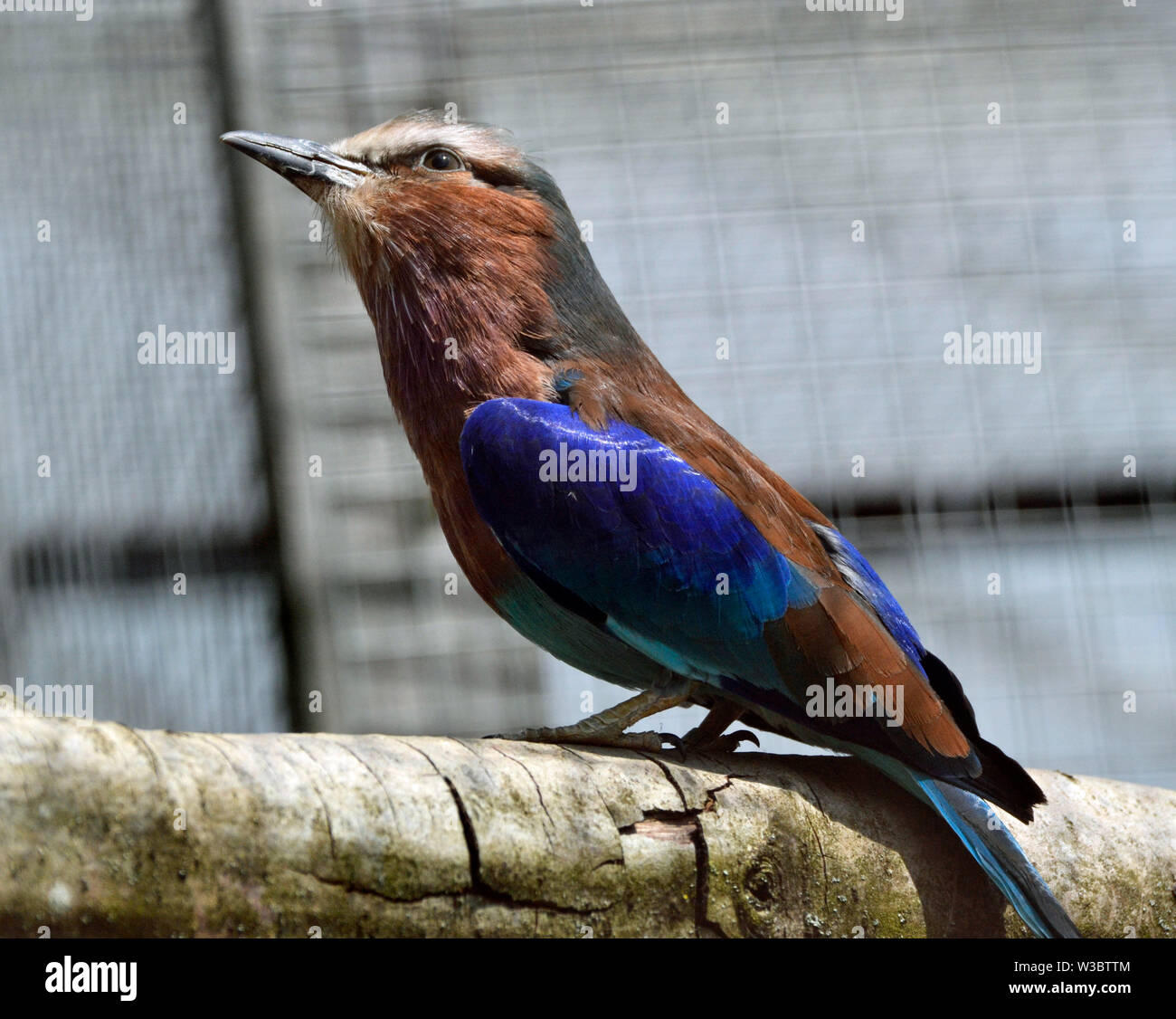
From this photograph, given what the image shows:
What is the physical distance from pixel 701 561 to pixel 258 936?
3.86 feet

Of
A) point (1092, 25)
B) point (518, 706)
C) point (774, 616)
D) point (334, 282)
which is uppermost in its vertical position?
point (1092, 25)

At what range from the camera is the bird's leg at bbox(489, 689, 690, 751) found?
2.21 meters

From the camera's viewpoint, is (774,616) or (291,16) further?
(291,16)

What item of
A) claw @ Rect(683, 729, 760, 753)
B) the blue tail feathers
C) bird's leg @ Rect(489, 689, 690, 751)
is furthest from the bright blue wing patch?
the blue tail feathers

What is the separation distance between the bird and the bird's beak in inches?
1.5

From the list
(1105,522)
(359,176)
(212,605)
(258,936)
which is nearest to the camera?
(258,936)

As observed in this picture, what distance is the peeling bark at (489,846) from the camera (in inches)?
58.8

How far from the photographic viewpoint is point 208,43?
3.69 metres

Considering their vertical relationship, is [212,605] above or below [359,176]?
below

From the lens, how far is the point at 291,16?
370cm

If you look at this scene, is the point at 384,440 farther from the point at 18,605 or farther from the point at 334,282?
the point at 18,605

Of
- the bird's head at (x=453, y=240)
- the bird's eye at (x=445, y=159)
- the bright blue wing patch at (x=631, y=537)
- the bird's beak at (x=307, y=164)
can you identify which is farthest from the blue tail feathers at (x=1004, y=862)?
the bird's beak at (x=307, y=164)

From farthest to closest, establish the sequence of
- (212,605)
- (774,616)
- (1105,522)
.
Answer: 1. (1105,522)
2. (212,605)
3. (774,616)

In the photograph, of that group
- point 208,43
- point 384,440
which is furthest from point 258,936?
point 208,43
